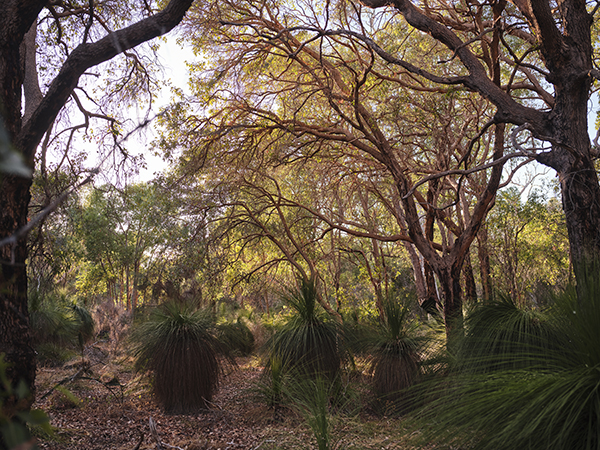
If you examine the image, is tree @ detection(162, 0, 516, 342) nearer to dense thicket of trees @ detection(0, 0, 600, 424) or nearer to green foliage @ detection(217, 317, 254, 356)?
dense thicket of trees @ detection(0, 0, 600, 424)

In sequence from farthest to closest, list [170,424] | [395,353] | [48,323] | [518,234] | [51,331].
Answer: [518,234] < [51,331] < [48,323] < [395,353] < [170,424]

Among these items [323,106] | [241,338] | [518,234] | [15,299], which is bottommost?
[241,338]

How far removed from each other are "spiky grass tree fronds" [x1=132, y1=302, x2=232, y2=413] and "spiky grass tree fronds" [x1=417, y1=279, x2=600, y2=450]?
13.4 ft

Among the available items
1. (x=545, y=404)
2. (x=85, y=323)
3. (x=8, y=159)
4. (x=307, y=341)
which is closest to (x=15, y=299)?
(x=8, y=159)

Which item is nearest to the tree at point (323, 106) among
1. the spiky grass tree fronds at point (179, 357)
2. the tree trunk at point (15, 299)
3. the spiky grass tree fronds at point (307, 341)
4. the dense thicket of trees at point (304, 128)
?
the dense thicket of trees at point (304, 128)

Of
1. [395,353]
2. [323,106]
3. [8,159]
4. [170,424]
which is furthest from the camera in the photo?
[323,106]

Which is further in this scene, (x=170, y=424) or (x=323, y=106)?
(x=323, y=106)

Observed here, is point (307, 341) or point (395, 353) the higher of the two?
point (307, 341)

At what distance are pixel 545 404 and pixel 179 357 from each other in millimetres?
4685

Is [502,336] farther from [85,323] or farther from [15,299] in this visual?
[85,323]

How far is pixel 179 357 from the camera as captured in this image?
5426 millimetres

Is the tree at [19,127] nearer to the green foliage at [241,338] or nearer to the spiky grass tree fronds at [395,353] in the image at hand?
the spiky grass tree fronds at [395,353]

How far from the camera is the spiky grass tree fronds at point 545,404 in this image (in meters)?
1.57

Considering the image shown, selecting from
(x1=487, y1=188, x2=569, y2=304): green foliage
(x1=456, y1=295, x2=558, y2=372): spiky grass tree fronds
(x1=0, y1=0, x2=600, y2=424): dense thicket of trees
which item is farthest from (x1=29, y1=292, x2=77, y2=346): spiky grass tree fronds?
(x1=487, y1=188, x2=569, y2=304): green foliage
